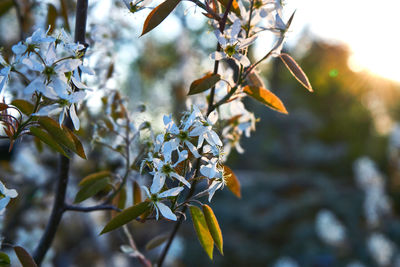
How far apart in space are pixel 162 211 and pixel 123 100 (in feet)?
1.71

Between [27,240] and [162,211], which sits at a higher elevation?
[162,211]

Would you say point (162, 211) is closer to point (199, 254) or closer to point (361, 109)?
point (199, 254)

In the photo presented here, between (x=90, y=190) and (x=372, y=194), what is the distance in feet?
19.7

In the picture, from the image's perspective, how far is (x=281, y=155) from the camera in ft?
27.9

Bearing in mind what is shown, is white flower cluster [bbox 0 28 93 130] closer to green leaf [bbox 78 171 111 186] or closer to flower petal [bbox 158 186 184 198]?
flower petal [bbox 158 186 184 198]

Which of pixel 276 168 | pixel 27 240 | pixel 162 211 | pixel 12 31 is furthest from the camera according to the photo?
pixel 276 168

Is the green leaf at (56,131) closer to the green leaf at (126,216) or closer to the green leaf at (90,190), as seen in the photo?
the green leaf at (126,216)

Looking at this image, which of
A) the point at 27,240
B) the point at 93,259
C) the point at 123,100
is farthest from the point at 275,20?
the point at 93,259

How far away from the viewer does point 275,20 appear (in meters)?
0.74

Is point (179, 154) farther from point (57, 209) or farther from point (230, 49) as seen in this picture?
point (57, 209)

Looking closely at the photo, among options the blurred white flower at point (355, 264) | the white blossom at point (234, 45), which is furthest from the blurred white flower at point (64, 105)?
→ the blurred white flower at point (355, 264)

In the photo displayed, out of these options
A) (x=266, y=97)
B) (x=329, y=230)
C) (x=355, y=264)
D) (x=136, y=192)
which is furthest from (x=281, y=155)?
(x=266, y=97)

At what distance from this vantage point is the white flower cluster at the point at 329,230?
5.39 meters

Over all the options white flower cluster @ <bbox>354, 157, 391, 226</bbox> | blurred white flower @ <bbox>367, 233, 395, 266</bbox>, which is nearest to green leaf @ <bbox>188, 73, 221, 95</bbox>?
blurred white flower @ <bbox>367, 233, 395, 266</bbox>
